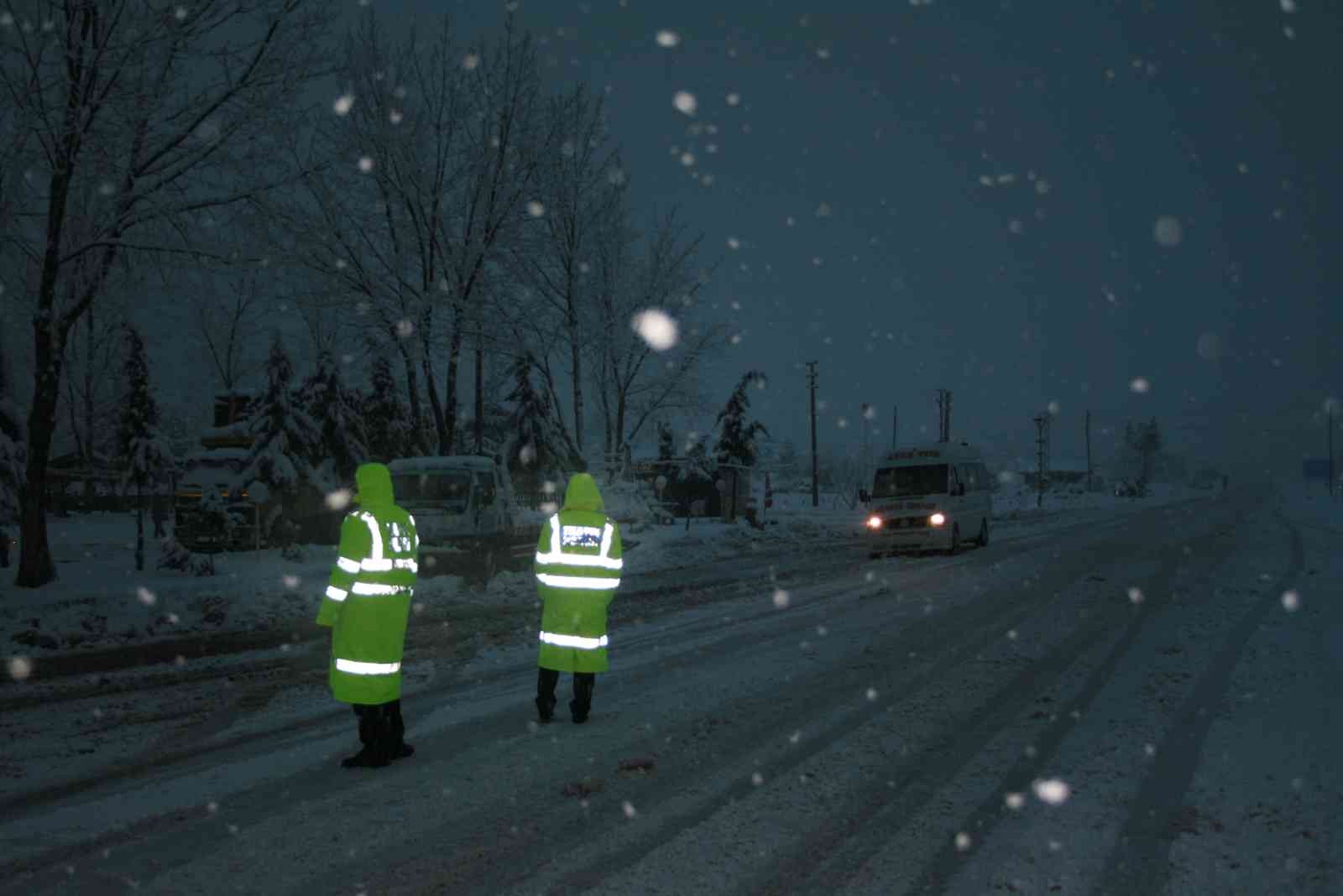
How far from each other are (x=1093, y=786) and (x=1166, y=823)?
0.61 metres

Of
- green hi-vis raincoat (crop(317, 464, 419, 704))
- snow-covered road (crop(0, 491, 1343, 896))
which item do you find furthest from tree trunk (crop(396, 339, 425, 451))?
green hi-vis raincoat (crop(317, 464, 419, 704))

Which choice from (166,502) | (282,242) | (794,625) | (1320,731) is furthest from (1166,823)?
(166,502)

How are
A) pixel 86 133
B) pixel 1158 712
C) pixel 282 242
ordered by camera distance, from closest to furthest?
pixel 1158 712
pixel 86 133
pixel 282 242

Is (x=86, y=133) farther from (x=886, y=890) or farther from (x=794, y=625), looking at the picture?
(x=886, y=890)

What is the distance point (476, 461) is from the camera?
688 inches

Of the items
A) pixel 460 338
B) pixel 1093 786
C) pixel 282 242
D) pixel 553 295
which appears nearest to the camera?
pixel 1093 786

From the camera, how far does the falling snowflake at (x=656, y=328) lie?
33.7 meters

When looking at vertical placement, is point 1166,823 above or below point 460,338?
below

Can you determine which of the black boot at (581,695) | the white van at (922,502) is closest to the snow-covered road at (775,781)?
the black boot at (581,695)

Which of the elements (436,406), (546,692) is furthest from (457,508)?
(546,692)

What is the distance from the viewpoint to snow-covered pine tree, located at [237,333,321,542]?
82.8 ft

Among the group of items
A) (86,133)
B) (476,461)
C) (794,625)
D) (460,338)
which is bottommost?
(794,625)

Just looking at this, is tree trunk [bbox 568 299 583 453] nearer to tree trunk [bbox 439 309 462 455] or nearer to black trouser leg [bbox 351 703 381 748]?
tree trunk [bbox 439 309 462 455]

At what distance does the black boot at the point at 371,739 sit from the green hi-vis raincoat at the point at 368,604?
0.48ft
